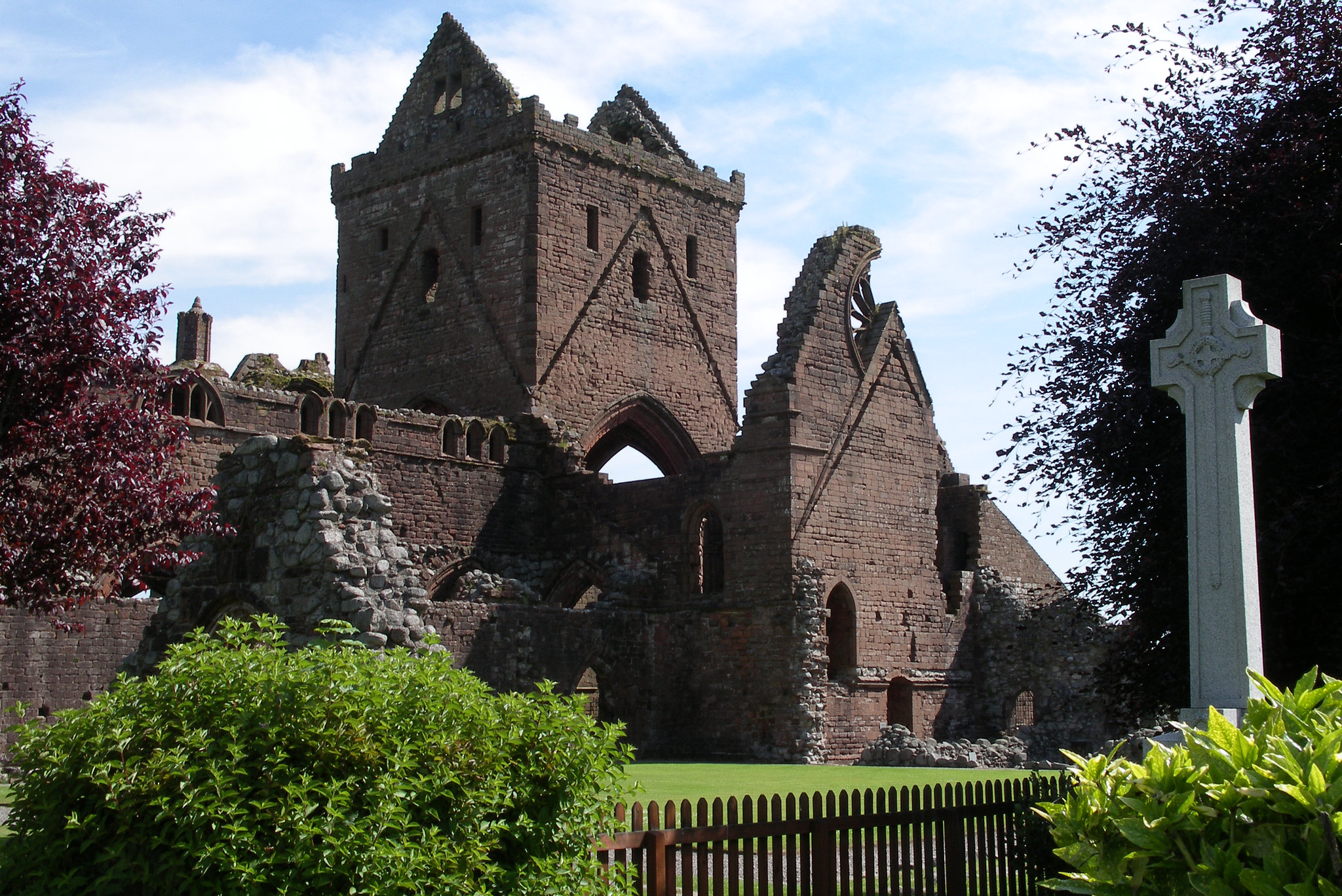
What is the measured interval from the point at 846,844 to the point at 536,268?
20112mm

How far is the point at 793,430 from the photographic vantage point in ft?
72.3

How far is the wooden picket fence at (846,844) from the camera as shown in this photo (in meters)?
7.52

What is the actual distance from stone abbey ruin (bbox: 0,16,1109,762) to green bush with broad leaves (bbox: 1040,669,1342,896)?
10.1 m

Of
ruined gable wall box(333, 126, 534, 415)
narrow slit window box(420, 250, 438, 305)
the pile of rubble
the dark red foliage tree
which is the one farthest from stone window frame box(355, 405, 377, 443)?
the dark red foliage tree

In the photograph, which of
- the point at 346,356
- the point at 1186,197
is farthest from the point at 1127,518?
the point at 346,356

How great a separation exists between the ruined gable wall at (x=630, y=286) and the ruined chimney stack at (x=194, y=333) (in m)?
12.2

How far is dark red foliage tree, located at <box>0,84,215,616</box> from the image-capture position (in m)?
10.5

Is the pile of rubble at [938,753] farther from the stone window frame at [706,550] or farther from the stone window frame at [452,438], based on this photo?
the stone window frame at [452,438]

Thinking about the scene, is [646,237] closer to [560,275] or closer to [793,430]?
[560,275]

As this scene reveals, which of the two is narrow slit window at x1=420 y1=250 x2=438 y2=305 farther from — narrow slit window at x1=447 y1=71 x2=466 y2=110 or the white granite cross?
the white granite cross

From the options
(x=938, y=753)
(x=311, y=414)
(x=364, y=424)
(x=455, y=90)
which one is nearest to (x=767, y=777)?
(x=938, y=753)

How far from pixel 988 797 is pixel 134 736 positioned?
19.5ft

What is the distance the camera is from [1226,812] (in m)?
4.70

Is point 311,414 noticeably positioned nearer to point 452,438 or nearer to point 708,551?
point 452,438
